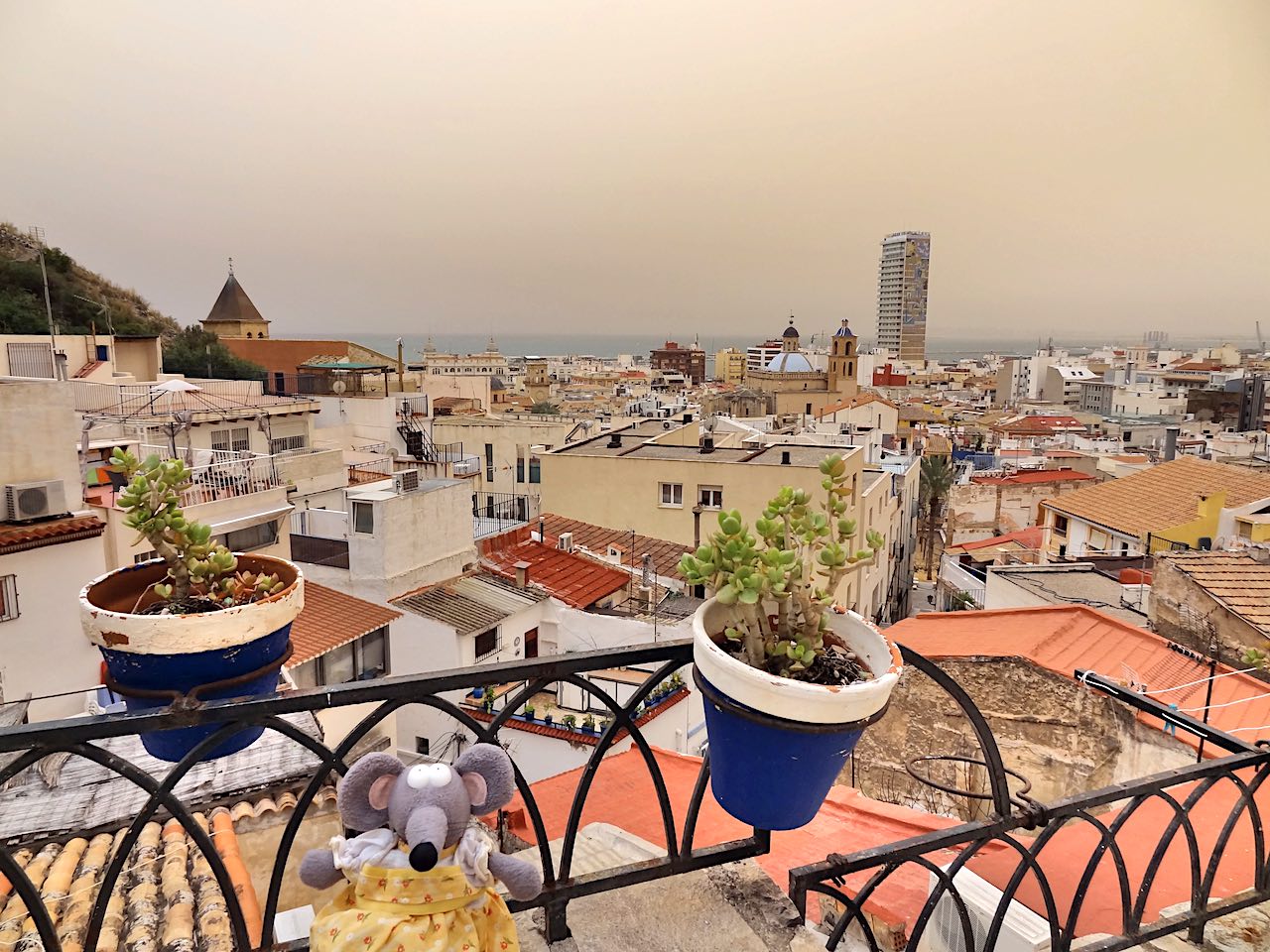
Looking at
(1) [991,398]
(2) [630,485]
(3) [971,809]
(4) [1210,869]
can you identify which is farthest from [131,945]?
(1) [991,398]

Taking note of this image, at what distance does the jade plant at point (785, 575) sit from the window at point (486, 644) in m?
10.0

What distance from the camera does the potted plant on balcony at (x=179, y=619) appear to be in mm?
1782

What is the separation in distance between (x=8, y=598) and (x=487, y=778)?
952cm

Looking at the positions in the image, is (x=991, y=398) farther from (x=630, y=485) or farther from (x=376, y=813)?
(x=376, y=813)

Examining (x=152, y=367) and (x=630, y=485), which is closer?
(x=630, y=485)

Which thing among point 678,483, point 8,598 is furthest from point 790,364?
point 8,598

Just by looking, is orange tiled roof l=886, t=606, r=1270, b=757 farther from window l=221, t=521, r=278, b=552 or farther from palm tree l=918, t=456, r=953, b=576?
palm tree l=918, t=456, r=953, b=576

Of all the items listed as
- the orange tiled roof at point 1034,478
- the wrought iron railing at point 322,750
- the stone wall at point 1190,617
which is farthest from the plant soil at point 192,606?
the orange tiled roof at point 1034,478

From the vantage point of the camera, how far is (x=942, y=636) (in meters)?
9.83

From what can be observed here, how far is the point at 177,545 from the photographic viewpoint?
205 centimetres

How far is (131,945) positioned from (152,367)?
32.3 m

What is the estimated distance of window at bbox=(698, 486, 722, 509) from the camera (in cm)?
1917

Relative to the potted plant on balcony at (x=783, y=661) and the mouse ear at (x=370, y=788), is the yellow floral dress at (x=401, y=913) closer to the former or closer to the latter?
the mouse ear at (x=370, y=788)

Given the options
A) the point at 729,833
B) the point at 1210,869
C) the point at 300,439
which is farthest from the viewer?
the point at 300,439
